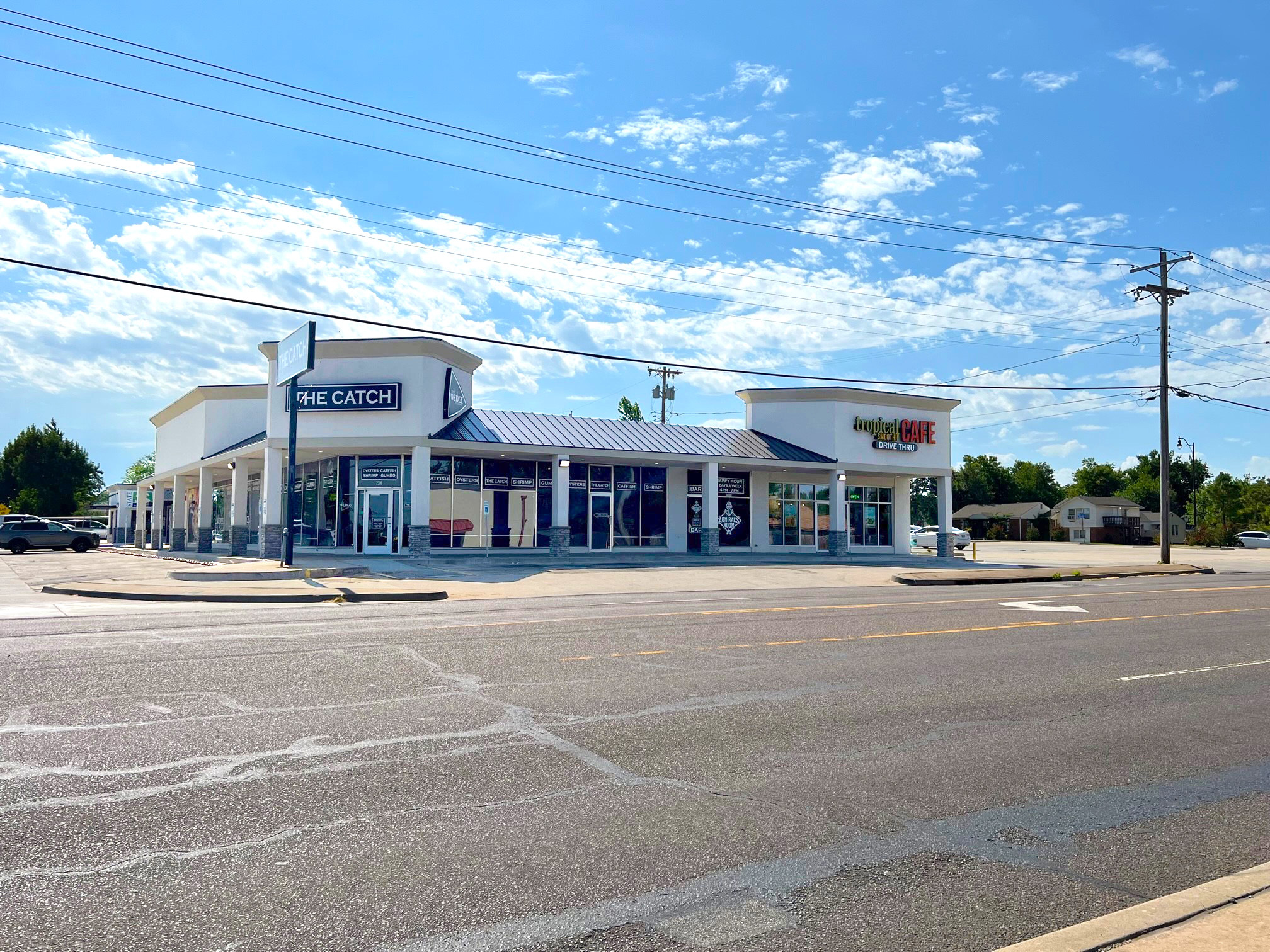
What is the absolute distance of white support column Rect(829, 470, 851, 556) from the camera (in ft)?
132

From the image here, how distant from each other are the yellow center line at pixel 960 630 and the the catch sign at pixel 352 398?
23.2 metres

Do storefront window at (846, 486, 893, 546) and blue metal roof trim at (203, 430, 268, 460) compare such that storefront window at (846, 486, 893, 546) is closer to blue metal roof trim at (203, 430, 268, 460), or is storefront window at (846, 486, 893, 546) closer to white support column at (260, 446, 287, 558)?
white support column at (260, 446, 287, 558)

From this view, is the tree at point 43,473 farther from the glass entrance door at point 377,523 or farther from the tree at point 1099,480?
the tree at point 1099,480

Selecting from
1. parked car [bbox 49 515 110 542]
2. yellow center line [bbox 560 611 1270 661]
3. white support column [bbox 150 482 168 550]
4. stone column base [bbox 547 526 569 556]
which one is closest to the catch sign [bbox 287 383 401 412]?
stone column base [bbox 547 526 569 556]

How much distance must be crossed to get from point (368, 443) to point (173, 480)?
23759mm

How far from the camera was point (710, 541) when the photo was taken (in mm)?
38656

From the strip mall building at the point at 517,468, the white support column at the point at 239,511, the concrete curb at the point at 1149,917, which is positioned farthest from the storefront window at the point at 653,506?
the concrete curb at the point at 1149,917

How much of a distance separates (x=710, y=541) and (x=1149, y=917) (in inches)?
1367

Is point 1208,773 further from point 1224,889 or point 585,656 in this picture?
point 585,656

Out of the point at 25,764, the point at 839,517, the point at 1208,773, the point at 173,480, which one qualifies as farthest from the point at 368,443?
the point at 1208,773

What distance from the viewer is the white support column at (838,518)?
132 ft

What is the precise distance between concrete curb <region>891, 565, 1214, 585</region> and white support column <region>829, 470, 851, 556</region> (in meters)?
8.32

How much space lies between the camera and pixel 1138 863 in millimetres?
4750

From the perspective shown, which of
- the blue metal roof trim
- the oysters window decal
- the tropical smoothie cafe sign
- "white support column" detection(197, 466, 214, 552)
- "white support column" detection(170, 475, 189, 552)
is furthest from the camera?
"white support column" detection(170, 475, 189, 552)
